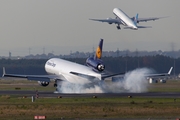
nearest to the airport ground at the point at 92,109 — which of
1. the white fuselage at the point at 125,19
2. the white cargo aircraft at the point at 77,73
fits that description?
the white cargo aircraft at the point at 77,73

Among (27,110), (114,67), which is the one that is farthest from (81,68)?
(114,67)

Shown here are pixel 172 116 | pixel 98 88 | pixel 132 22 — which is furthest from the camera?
pixel 132 22

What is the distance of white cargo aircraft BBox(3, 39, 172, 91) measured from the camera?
92.6 m

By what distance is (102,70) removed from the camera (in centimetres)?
9294

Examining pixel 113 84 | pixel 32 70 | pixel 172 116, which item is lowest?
pixel 172 116

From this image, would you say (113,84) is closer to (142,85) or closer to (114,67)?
(142,85)

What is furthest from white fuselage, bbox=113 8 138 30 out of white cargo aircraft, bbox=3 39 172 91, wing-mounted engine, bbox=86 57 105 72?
wing-mounted engine, bbox=86 57 105 72

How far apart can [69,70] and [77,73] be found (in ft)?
9.98

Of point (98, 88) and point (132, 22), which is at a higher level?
point (132, 22)

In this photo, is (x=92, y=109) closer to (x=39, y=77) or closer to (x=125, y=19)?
(x=39, y=77)

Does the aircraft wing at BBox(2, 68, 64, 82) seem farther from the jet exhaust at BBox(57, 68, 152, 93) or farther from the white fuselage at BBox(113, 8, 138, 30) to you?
the white fuselage at BBox(113, 8, 138, 30)

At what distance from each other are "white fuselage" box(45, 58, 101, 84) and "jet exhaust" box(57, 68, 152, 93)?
104cm

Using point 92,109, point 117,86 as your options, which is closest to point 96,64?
point 117,86

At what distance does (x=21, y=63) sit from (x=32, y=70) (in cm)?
1018
